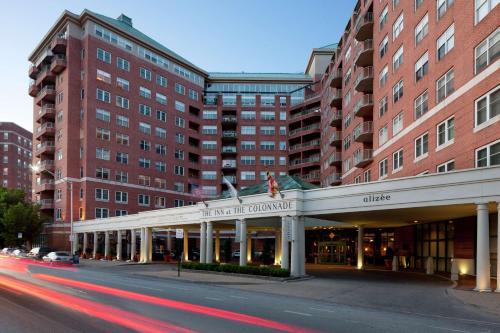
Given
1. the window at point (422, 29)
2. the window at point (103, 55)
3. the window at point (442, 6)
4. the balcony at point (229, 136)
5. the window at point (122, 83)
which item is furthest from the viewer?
the balcony at point (229, 136)

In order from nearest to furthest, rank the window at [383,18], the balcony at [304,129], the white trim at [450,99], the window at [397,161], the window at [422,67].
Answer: the white trim at [450,99], the window at [422,67], the window at [397,161], the window at [383,18], the balcony at [304,129]

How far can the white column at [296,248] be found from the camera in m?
31.5

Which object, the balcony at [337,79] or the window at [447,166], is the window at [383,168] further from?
the balcony at [337,79]

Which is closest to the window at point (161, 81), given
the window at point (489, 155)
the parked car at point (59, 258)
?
the parked car at point (59, 258)

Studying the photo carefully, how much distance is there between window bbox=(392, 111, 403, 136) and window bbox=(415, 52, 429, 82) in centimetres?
368

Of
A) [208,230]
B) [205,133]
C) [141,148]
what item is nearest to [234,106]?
[205,133]

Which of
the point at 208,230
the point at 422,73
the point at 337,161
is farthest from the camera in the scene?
the point at 337,161

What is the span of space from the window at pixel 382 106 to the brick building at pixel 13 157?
13612cm

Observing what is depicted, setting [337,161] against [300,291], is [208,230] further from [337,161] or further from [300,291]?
[337,161]

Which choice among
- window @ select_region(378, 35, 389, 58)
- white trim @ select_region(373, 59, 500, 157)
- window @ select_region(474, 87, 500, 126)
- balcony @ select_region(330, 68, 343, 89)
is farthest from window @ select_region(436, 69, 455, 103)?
balcony @ select_region(330, 68, 343, 89)

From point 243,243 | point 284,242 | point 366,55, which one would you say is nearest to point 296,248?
point 284,242

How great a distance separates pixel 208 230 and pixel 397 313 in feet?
81.1

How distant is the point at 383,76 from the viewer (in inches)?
1689

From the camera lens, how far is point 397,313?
16.9 m
